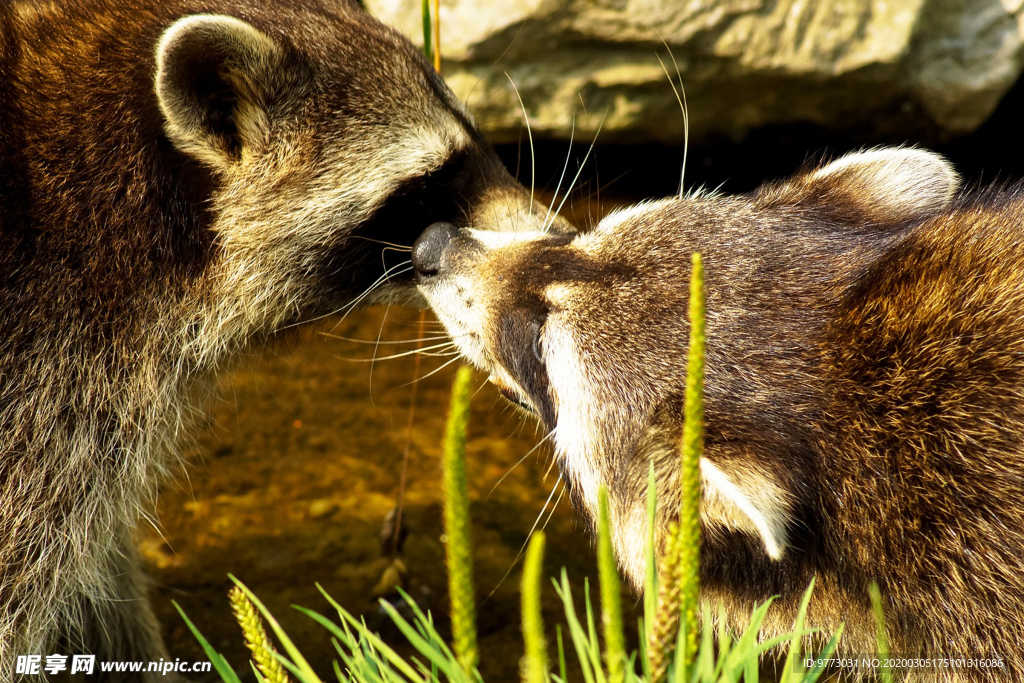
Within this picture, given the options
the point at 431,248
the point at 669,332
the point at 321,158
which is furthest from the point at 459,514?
the point at 321,158

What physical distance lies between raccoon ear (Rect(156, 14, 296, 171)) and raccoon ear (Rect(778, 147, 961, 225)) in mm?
1709

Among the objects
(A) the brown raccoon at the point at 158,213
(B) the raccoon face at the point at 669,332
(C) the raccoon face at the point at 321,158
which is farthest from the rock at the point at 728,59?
(B) the raccoon face at the point at 669,332

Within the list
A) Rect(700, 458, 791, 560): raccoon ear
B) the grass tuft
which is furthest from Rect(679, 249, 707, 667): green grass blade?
the grass tuft

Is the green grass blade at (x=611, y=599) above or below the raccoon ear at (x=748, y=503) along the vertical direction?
above

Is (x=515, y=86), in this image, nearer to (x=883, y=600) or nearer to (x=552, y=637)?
(x=552, y=637)

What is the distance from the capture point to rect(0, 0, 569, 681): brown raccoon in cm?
304

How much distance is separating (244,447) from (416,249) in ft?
7.84

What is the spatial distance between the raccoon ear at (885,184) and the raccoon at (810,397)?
18 centimetres

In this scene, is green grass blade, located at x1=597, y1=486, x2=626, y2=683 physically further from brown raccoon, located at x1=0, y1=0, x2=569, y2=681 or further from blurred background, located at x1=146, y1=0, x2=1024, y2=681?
blurred background, located at x1=146, y1=0, x2=1024, y2=681

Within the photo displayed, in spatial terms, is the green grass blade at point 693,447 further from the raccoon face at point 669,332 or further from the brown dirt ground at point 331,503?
the brown dirt ground at point 331,503

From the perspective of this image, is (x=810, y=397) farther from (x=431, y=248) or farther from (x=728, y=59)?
(x=728, y=59)

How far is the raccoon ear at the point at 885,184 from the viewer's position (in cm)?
303

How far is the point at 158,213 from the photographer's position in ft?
10.3

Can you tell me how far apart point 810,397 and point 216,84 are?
2.06 metres
